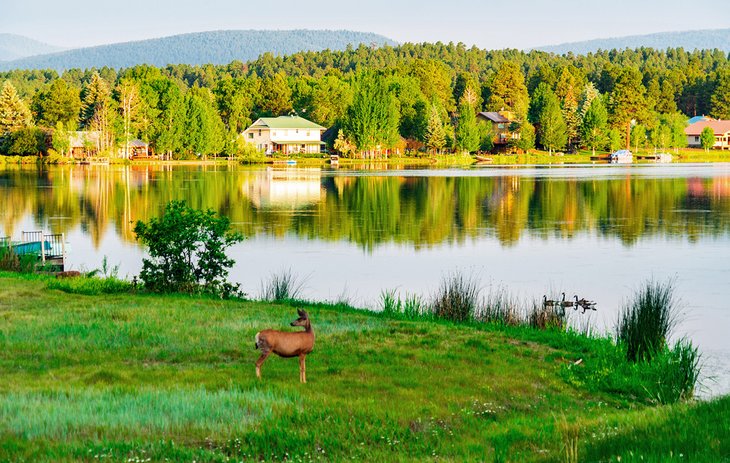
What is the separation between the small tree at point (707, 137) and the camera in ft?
451

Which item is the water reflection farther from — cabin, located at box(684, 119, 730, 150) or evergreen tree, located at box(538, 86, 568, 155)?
cabin, located at box(684, 119, 730, 150)

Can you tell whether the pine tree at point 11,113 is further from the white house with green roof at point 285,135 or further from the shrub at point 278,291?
the shrub at point 278,291

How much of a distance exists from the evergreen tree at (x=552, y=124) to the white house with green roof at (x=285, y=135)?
30.7 meters

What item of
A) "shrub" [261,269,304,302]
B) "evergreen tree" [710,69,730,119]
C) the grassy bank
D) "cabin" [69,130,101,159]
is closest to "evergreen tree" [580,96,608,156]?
"evergreen tree" [710,69,730,119]

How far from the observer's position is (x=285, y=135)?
12031 centimetres

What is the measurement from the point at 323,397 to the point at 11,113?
106m

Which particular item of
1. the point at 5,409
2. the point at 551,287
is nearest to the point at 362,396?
the point at 5,409

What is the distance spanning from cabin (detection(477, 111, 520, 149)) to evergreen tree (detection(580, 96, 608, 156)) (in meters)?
9.58

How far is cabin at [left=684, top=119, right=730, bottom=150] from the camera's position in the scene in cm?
14625

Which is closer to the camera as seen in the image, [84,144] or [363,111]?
[84,144]

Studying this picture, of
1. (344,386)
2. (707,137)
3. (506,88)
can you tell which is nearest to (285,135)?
(506,88)

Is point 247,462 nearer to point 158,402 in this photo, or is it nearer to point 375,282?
point 158,402

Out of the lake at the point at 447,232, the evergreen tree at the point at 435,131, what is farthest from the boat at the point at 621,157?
the lake at the point at 447,232

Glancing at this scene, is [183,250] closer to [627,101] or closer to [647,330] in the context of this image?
[647,330]
